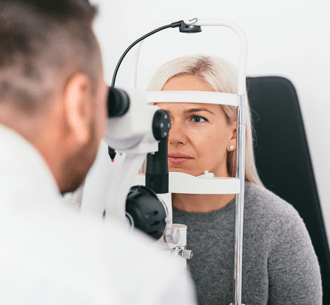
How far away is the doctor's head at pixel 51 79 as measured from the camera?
314 millimetres

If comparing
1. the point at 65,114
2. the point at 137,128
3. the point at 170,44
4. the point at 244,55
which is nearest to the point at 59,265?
the point at 65,114

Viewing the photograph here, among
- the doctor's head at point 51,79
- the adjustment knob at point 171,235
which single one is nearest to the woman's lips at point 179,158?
the adjustment knob at point 171,235

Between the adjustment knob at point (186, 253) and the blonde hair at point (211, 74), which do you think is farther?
the blonde hair at point (211, 74)

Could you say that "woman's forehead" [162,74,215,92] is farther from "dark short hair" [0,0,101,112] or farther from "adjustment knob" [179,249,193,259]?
"dark short hair" [0,0,101,112]

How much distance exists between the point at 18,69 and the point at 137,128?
7.4 inches

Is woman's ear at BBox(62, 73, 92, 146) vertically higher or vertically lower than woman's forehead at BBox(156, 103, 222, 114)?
lower

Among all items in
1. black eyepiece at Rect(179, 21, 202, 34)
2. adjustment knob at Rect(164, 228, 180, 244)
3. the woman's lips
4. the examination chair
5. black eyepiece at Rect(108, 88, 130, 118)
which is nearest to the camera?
black eyepiece at Rect(108, 88, 130, 118)

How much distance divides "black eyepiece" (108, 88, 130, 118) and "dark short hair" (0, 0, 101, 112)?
0.38 feet

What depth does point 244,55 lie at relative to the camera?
776 mm

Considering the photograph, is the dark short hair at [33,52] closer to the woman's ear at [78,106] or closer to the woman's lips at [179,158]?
the woman's ear at [78,106]

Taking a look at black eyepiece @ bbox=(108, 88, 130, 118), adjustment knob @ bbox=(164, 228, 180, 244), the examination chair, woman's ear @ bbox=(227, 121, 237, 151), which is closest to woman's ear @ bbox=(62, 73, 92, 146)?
black eyepiece @ bbox=(108, 88, 130, 118)

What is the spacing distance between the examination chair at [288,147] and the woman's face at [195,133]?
0.33 m

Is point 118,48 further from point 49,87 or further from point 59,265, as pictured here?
point 59,265

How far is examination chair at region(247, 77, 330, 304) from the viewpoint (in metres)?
1.18
